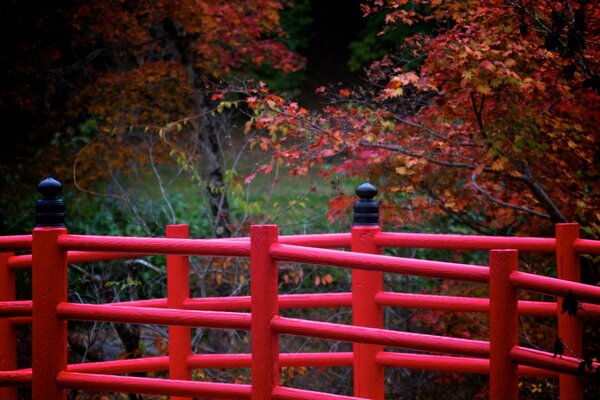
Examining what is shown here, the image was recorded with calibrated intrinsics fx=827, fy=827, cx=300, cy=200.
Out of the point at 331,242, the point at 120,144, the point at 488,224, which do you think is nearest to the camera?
the point at 331,242

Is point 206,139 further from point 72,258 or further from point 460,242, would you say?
point 460,242

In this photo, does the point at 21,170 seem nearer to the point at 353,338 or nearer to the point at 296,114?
the point at 296,114

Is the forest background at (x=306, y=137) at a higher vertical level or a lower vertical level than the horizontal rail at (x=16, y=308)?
higher

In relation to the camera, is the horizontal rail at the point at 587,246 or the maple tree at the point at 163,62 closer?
the horizontal rail at the point at 587,246

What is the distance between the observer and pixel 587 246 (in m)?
3.96

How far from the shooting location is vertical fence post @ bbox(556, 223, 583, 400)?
399 centimetres

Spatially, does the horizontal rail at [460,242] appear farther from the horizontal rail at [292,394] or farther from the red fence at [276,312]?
the horizontal rail at [292,394]

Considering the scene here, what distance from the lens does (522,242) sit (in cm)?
416

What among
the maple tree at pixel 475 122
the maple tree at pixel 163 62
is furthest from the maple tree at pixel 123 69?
the maple tree at pixel 475 122

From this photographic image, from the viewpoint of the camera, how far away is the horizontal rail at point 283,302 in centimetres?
449

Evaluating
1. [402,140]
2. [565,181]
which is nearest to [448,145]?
[402,140]

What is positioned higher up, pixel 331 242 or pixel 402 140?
pixel 402 140

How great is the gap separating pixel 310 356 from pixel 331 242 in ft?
2.20

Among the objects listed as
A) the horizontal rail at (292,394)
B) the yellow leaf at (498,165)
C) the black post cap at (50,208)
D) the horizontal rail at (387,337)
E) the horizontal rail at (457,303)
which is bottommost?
the horizontal rail at (292,394)
